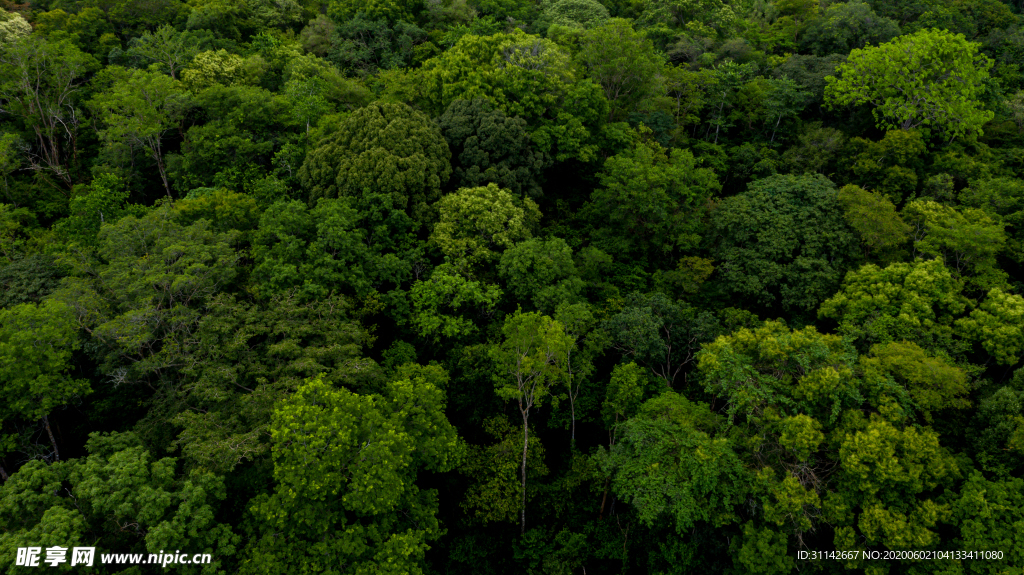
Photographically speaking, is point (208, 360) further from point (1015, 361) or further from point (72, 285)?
point (1015, 361)

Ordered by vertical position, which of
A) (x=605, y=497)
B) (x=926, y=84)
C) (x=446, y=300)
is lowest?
(x=605, y=497)

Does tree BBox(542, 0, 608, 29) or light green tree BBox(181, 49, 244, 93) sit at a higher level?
tree BBox(542, 0, 608, 29)

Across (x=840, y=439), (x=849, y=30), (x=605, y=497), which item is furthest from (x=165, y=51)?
(x=849, y=30)

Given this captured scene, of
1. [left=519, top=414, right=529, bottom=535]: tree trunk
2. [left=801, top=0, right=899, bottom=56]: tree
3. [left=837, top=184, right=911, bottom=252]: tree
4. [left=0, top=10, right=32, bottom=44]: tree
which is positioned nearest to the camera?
[left=519, top=414, right=529, bottom=535]: tree trunk

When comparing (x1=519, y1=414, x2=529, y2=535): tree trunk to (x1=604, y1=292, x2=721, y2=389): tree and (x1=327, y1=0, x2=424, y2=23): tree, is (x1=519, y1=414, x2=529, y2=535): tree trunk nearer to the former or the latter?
(x1=604, y1=292, x2=721, y2=389): tree

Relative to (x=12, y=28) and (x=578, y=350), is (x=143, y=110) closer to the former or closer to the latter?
(x=12, y=28)

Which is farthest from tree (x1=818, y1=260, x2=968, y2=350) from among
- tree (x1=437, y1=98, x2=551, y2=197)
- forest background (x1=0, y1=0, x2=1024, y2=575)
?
tree (x1=437, y1=98, x2=551, y2=197)

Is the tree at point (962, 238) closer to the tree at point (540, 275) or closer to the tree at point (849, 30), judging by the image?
the tree at point (540, 275)
